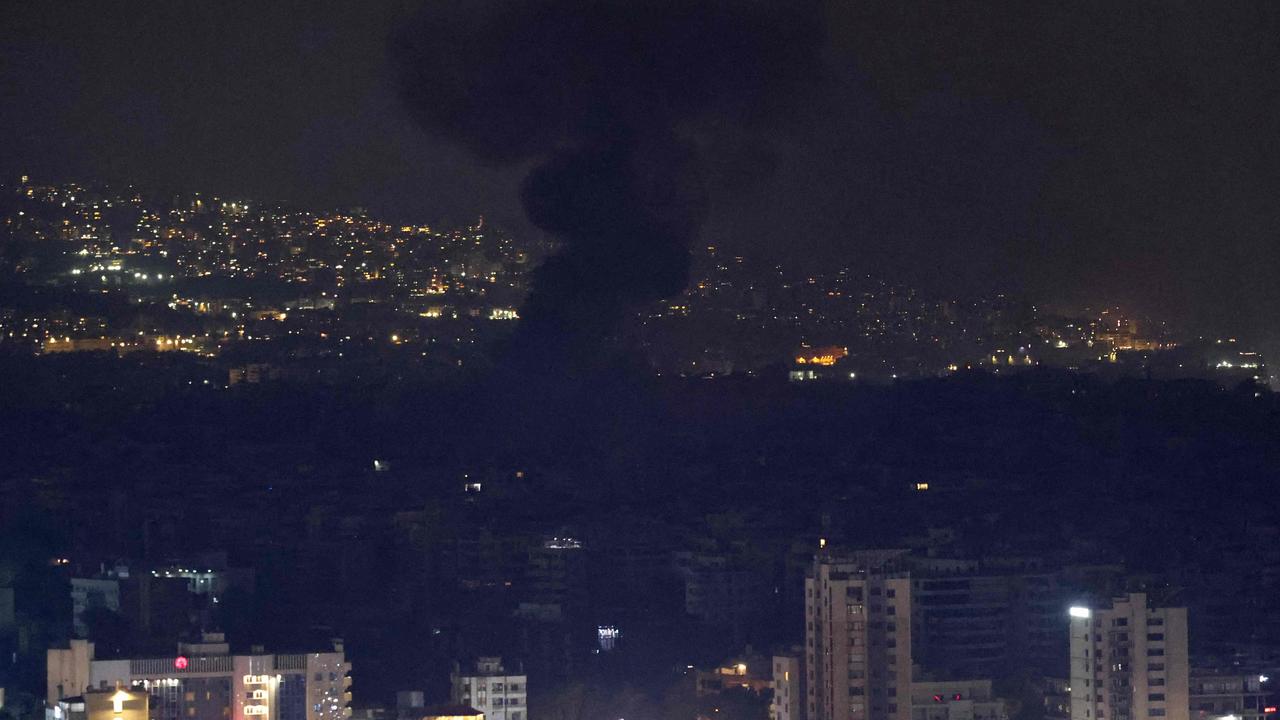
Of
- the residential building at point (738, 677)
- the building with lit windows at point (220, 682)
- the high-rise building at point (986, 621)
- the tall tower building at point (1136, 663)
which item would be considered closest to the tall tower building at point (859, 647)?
the residential building at point (738, 677)

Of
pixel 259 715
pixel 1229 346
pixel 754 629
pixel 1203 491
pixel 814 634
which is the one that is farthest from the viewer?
pixel 1229 346

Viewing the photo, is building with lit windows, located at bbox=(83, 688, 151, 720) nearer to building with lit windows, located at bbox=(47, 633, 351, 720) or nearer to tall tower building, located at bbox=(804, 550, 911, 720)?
building with lit windows, located at bbox=(47, 633, 351, 720)

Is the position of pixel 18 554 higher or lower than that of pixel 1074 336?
lower

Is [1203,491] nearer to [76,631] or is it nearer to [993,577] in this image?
[993,577]

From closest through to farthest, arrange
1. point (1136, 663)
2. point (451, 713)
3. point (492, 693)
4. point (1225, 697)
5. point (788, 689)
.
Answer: point (1136, 663), point (1225, 697), point (451, 713), point (788, 689), point (492, 693)

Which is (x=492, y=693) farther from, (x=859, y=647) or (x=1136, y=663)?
(x=1136, y=663)

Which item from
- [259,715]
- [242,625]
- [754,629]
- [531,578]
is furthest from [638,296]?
[259,715]

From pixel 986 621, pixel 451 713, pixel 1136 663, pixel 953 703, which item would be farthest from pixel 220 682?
pixel 986 621
